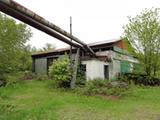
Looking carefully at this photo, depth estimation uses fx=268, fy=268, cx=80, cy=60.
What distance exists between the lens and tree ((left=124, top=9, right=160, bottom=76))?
973 inches

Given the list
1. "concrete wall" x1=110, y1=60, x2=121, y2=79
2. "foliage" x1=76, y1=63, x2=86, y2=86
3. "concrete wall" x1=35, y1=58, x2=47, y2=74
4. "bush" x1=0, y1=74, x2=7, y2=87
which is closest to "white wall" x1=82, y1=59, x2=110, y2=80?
"foliage" x1=76, y1=63, x2=86, y2=86

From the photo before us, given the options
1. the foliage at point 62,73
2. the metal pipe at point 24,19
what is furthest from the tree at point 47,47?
the metal pipe at point 24,19

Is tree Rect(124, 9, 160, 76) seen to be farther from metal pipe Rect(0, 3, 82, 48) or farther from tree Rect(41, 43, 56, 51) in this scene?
tree Rect(41, 43, 56, 51)

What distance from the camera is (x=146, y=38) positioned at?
81.1 feet

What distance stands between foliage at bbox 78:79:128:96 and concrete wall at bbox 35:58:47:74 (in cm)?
1130

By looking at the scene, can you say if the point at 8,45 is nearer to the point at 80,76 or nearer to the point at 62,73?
the point at 62,73

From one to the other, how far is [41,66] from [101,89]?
1461cm

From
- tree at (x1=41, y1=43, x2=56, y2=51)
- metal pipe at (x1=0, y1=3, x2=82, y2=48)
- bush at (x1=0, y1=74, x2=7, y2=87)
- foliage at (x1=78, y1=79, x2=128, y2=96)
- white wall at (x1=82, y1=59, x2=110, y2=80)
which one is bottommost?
foliage at (x1=78, y1=79, x2=128, y2=96)

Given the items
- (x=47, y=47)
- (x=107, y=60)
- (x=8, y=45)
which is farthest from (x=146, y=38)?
(x=47, y=47)

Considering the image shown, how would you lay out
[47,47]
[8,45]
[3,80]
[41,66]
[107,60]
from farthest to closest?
[47,47] → [41,66] → [107,60] → [8,45] → [3,80]

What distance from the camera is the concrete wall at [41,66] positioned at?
3247 cm

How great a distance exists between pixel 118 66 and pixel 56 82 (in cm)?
725

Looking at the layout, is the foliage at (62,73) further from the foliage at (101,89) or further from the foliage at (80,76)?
the foliage at (101,89)

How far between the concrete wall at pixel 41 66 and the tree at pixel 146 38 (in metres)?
11.2
